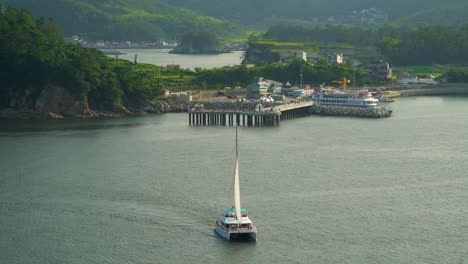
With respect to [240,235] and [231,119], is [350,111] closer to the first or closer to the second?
[231,119]

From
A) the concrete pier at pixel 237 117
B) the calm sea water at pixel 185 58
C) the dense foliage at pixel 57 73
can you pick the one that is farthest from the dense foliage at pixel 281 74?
the calm sea water at pixel 185 58

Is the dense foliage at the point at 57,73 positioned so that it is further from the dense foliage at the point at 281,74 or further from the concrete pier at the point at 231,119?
the dense foliage at the point at 281,74

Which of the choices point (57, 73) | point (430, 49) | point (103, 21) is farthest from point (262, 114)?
point (103, 21)

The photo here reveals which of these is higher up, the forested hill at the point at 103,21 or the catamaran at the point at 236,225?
the forested hill at the point at 103,21

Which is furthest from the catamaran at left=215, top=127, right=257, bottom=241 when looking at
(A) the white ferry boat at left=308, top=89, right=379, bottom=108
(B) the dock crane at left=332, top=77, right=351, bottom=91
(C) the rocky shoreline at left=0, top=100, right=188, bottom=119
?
(B) the dock crane at left=332, top=77, right=351, bottom=91

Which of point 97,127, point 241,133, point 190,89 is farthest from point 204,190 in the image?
point 190,89

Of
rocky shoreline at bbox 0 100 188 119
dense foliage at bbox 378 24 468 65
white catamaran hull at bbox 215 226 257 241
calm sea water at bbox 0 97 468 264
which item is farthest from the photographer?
dense foliage at bbox 378 24 468 65

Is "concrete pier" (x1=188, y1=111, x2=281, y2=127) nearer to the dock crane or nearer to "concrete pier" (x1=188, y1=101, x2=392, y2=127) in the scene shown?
"concrete pier" (x1=188, y1=101, x2=392, y2=127)
